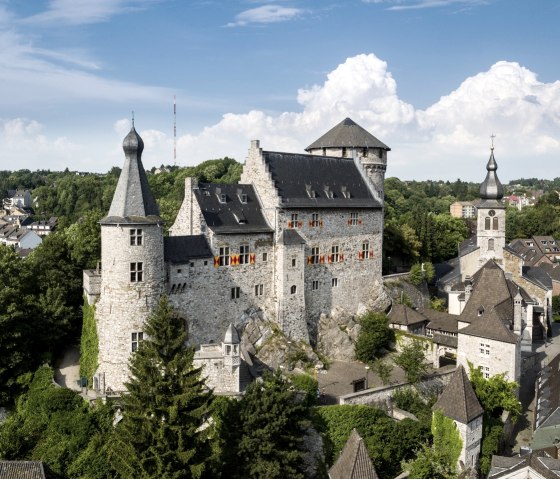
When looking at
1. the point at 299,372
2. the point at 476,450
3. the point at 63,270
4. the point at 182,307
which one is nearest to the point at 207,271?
the point at 182,307

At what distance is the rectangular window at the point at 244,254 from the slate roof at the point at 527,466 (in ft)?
66.2

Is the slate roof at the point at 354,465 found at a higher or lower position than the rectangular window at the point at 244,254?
lower

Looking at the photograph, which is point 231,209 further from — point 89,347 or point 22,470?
point 22,470

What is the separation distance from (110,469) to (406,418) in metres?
17.7

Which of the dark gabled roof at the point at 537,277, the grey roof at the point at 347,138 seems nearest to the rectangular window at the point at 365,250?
the grey roof at the point at 347,138

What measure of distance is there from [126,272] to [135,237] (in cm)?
218

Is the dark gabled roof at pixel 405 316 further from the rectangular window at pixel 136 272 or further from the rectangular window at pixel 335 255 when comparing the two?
the rectangular window at pixel 136 272

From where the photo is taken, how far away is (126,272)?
33188 millimetres

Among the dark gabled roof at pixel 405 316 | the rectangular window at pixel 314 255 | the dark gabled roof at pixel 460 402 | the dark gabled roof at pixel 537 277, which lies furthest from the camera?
the dark gabled roof at pixel 537 277

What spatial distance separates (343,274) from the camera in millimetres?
45688

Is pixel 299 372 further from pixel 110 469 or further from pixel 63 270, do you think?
pixel 63 270

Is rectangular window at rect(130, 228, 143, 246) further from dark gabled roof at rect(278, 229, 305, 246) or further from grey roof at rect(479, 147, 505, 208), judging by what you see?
grey roof at rect(479, 147, 505, 208)

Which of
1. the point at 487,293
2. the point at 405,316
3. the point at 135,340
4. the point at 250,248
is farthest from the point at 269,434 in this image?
the point at 487,293

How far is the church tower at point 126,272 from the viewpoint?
109ft
